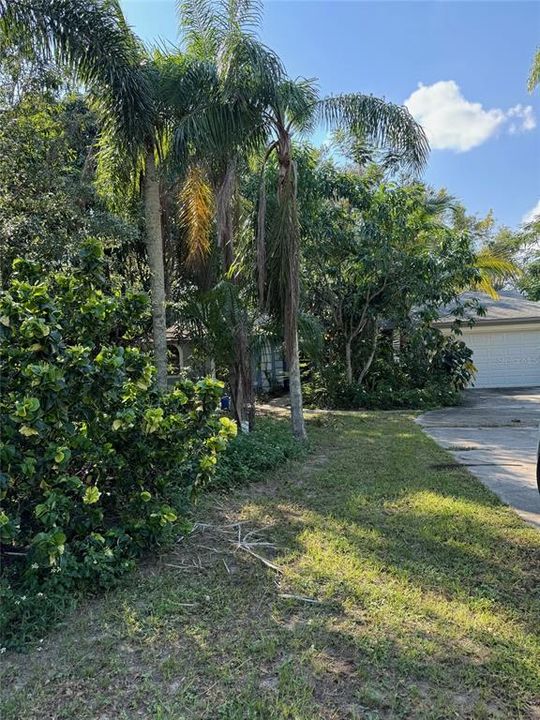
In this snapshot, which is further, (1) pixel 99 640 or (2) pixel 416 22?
(2) pixel 416 22

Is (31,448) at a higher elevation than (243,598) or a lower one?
higher

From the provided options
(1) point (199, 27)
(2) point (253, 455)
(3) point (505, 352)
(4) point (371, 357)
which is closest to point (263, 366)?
(4) point (371, 357)

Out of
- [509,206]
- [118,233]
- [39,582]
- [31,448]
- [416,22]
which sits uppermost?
[509,206]

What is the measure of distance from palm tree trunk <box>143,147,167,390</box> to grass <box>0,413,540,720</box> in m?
3.54

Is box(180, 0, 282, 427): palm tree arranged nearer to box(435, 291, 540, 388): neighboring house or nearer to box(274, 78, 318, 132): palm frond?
box(274, 78, 318, 132): palm frond

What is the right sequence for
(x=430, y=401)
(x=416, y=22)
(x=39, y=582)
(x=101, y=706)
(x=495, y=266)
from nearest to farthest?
(x=101, y=706), (x=39, y=582), (x=416, y=22), (x=430, y=401), (x=495, y=266)

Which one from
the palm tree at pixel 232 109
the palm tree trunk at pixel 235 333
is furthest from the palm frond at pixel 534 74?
the palm tree trunk at pixel 235 333

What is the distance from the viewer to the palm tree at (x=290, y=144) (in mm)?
7414

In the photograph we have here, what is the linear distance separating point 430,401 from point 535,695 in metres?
11.4

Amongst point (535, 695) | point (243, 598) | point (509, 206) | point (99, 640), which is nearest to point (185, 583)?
point (243, 598)

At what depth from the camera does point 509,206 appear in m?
30.7

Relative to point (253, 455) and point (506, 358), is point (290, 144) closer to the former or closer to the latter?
point (253, 455)

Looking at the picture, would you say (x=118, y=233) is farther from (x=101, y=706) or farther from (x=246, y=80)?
(x=101, y=706)

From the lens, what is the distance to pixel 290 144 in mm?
7840
